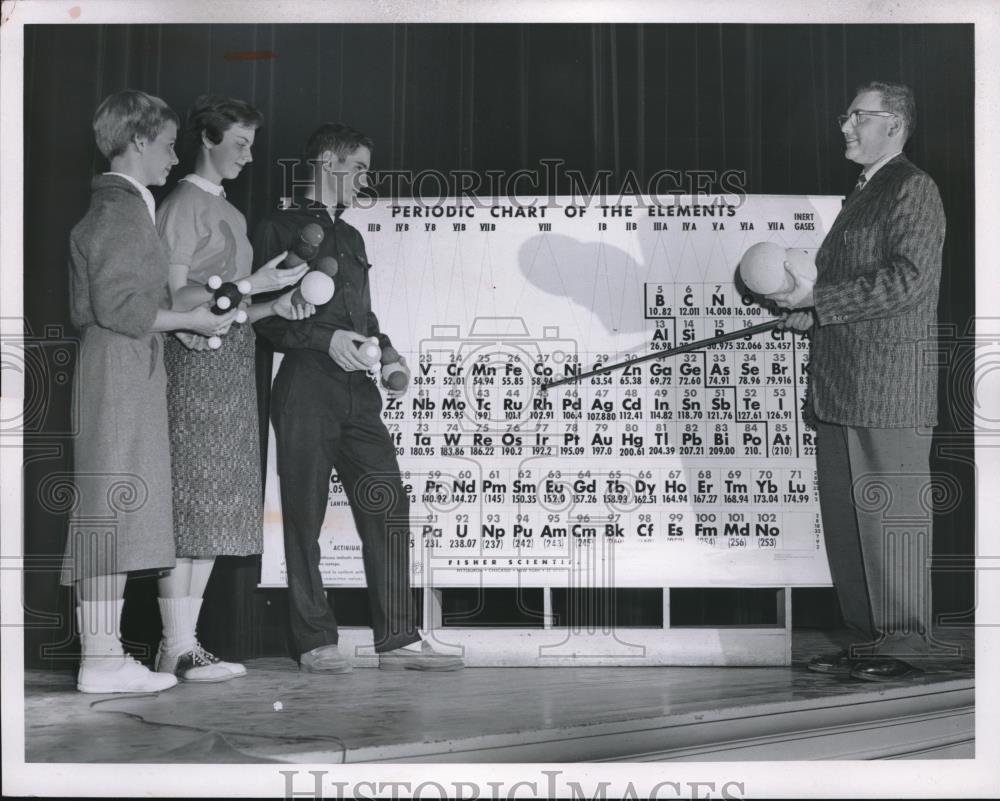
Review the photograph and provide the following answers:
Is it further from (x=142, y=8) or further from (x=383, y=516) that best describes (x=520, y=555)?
(x=142, y=8)

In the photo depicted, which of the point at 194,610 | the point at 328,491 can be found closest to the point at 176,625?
the point at 194,610

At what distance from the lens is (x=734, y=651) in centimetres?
294

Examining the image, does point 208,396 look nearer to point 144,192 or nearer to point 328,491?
point 328,491

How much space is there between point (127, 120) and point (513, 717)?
5.73 feet

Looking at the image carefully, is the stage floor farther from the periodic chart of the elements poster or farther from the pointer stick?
the pointer stick

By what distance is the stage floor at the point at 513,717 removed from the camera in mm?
2709

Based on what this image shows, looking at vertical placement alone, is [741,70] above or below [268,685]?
above

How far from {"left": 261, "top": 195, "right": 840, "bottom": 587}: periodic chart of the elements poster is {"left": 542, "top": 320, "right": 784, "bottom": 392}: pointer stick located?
1 cm

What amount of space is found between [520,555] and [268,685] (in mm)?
696

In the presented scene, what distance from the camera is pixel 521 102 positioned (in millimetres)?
3004

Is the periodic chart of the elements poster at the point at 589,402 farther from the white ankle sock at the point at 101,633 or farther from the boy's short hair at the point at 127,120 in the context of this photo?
the boy's short hair at the point at 127,120

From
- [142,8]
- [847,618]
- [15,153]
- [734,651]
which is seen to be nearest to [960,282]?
[847,618]

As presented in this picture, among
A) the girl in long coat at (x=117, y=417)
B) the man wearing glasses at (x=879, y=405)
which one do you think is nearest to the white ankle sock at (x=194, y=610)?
the girl in long coat at (x=117, y=417)

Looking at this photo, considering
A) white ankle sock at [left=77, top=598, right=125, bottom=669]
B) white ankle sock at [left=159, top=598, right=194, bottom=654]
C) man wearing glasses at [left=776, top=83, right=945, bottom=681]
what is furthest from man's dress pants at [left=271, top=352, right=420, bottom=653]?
man wearing glasses at [left=776, top=83, right=945, bottom=681]
